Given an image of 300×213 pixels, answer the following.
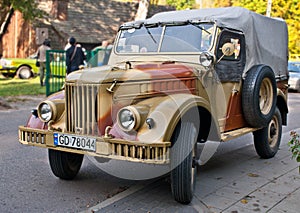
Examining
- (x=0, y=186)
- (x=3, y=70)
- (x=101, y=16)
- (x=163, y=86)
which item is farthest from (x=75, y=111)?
(x=101, y=16)

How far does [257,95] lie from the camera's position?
18.9 ft

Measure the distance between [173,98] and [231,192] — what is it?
1382 mm

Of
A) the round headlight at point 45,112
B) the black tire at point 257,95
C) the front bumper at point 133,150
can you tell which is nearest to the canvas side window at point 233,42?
the black tire at point 257,95

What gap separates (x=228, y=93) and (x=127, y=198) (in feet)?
6.66

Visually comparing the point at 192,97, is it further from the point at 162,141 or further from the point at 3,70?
the point at 3,70

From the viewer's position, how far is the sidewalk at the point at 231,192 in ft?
14.5

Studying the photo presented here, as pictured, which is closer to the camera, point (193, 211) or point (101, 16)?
point (193, 211)

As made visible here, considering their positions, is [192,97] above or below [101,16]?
below

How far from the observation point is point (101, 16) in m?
32.5

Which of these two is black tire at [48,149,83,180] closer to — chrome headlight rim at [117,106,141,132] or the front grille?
the front grille

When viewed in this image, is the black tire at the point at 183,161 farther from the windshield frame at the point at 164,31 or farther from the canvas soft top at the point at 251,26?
the canvas soft top at the point at 251,26

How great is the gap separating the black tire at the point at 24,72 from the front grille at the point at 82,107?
16.6m

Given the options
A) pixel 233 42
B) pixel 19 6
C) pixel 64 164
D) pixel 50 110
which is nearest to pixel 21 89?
pixel 19 6

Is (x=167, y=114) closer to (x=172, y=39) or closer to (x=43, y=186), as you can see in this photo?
(x=172, y=39)
